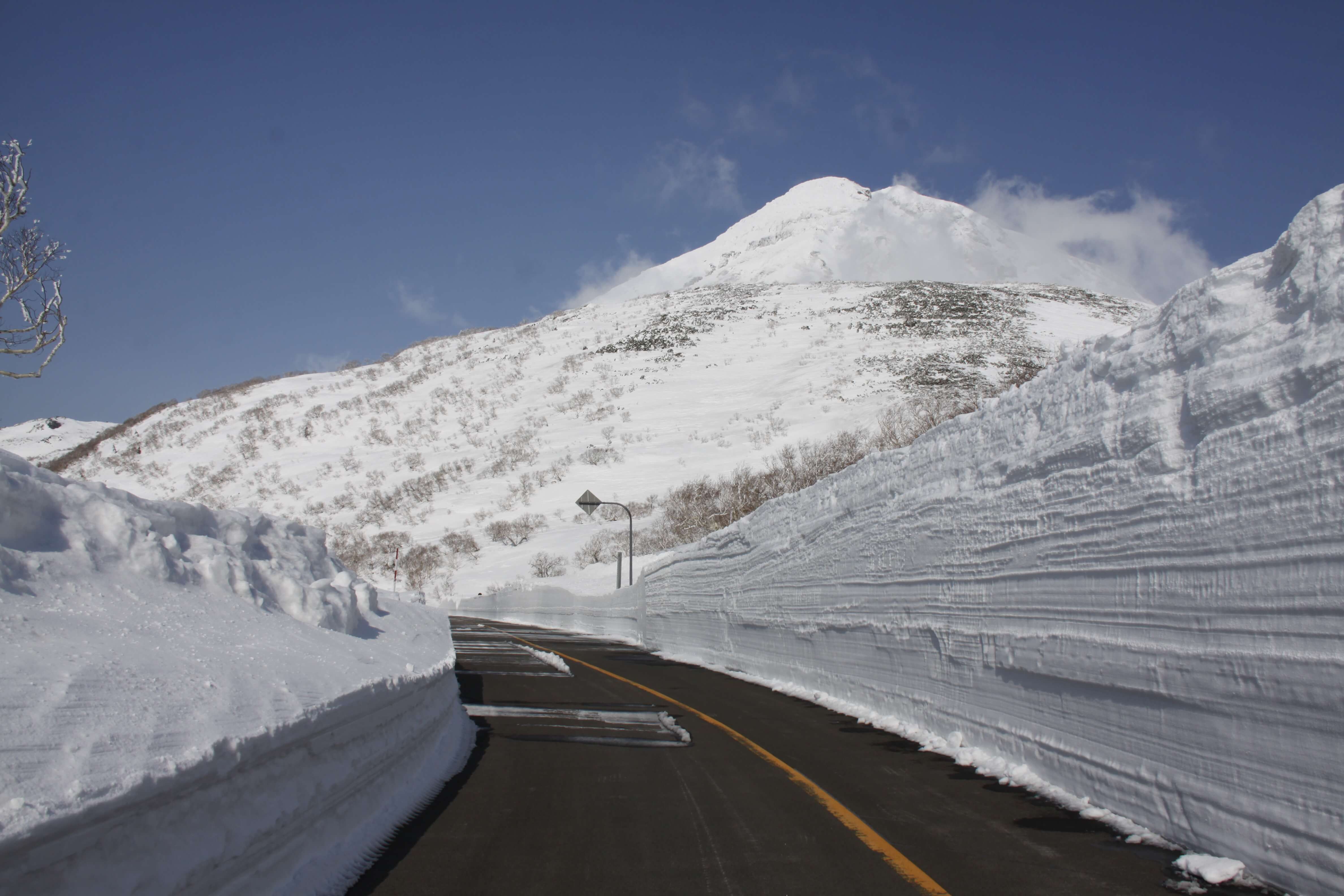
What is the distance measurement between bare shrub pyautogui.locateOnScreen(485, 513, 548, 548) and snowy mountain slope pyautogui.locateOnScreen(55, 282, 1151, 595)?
615mm

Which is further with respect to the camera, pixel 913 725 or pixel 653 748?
pixel 913 725

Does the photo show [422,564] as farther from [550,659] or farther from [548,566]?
[550,659]

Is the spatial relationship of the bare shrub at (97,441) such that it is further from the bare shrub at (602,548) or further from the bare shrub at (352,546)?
the bare shrub at (602,548)

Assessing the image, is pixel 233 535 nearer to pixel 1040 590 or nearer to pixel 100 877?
pixel 100 877

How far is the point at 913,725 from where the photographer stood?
10.6 meters

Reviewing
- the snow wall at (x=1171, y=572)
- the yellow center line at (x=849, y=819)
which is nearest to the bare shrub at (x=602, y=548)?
the yellow center line at (x=849, y=819)

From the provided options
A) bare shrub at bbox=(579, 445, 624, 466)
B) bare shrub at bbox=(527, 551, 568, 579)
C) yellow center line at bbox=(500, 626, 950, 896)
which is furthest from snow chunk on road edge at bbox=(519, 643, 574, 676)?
bare shrub at bbox=(579, 445, 624, 466)

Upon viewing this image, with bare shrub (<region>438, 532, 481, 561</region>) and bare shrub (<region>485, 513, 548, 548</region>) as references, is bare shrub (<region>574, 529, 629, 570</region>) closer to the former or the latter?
bare shrub (<region>485, 513, 548, 548</region>)

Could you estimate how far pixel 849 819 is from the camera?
650 cm

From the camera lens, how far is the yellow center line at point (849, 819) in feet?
16.9

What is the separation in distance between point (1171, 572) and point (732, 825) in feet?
11.4

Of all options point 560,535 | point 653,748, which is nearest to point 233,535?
point 653,748

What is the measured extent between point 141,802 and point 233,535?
4.93 meters

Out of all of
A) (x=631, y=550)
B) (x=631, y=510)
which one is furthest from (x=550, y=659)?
(x=631, y=510)
